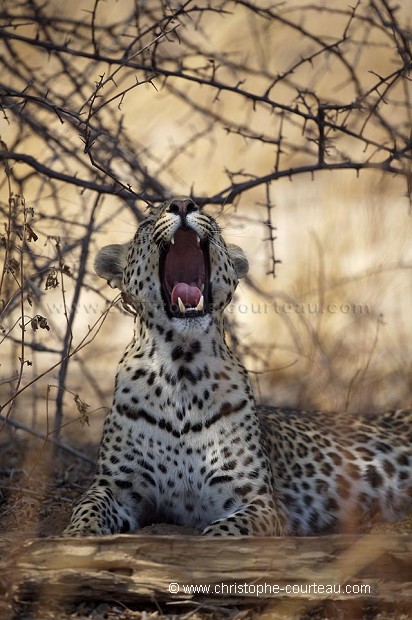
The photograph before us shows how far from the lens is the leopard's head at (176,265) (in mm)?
6176

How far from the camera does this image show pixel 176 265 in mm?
6527

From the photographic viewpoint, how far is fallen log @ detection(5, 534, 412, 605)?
4535mm

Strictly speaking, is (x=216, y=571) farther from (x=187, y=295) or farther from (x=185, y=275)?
(x=185, y=275)

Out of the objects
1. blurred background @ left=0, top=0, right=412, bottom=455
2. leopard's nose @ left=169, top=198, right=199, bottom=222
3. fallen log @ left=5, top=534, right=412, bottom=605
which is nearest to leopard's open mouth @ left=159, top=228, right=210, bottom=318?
leopard's nose @ left=169, top=198, right=199, bottom=222

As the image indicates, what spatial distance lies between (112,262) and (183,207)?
80 centimetres

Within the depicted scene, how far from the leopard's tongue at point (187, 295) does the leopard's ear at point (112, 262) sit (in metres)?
0.63

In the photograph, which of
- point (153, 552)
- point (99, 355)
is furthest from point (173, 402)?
point (99, 355)

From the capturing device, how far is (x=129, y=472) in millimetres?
6234

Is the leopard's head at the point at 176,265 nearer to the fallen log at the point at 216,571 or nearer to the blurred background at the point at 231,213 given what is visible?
the blurred background at the point at 231,213

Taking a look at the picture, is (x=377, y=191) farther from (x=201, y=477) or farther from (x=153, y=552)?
(x=153, y=552)

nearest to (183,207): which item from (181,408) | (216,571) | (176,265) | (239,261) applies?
(176,265)

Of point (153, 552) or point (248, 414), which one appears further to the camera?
point (248, 414)

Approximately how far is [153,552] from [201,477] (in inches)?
61.0

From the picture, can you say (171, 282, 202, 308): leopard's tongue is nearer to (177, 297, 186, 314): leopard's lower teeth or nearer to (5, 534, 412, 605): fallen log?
(177, 297, 186, 314): leopard's lower teeth
